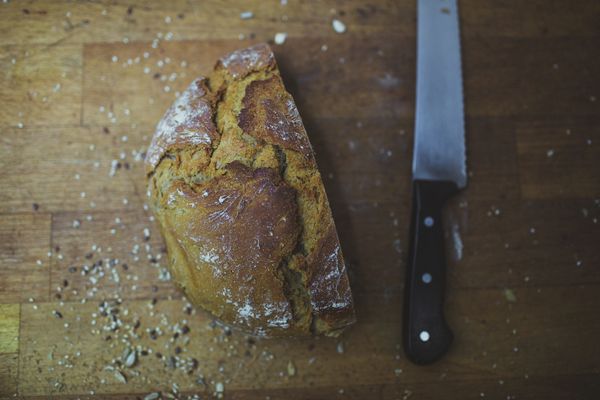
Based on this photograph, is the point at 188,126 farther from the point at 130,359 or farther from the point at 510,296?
the point at 510,296

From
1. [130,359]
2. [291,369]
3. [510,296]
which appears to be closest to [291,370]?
[291,369]

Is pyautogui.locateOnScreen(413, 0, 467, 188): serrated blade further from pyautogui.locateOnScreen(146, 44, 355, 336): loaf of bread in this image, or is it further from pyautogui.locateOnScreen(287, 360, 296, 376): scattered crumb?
pyautogui.locateOnScreen(287, 360, 296, 376): scattered crumb

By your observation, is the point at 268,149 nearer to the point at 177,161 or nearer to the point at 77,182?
the point at 177,161

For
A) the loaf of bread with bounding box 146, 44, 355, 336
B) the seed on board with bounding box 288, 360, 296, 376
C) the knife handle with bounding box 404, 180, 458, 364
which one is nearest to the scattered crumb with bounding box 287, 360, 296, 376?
the seed on board with bounding box 288, 360, 296, 376

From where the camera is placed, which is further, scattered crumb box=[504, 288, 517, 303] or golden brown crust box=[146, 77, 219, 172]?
scattered crumb box=[504, 288, 517, 303]

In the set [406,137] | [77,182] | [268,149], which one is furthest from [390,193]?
[77,182]

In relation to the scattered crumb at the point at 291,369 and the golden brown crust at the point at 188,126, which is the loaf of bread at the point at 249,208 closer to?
the golden brown crust at the point at 188,126

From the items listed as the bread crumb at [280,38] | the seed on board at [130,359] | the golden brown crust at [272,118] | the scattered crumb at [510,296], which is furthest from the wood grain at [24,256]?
the scattered crumb at [510,296]
